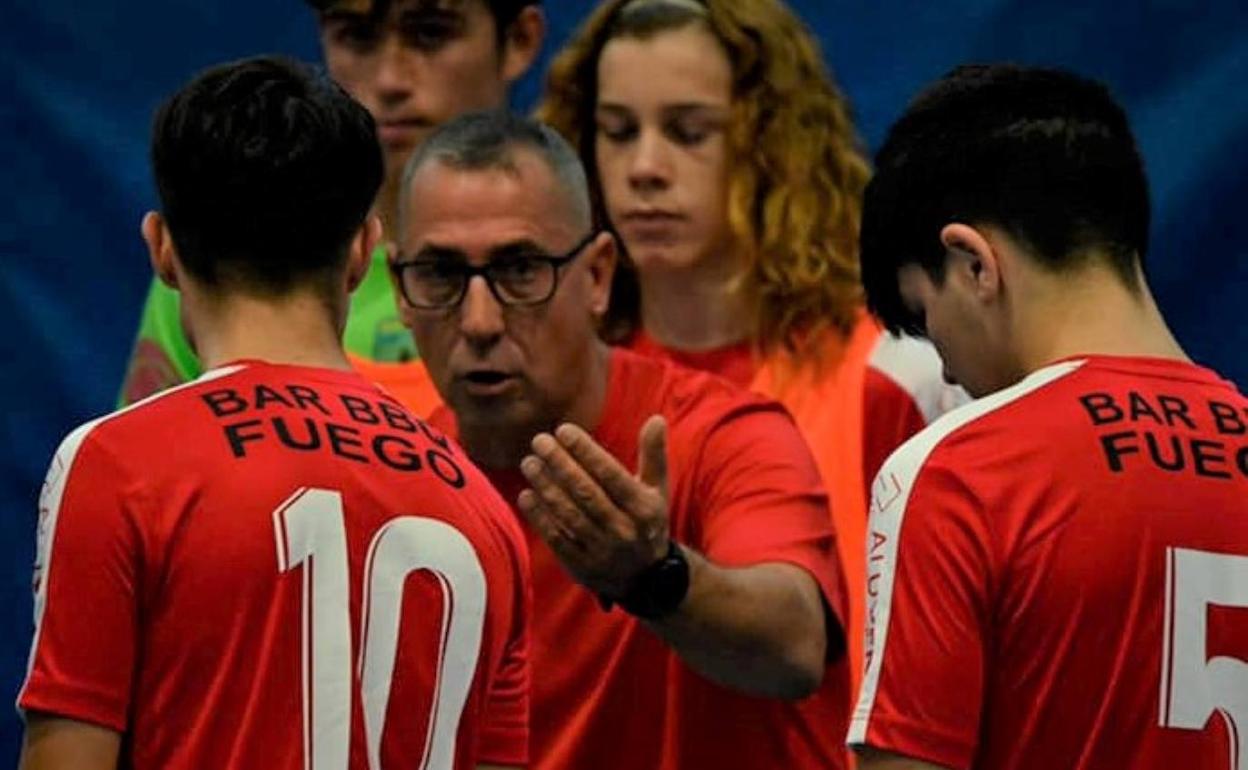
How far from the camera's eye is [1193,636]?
3109 mm

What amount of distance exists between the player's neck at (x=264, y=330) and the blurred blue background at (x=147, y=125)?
2.42 m

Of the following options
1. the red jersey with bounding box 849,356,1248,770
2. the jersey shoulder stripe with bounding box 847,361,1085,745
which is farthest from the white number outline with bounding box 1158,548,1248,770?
the jersey shoulder stripe with bounding box 847,361,1085,745

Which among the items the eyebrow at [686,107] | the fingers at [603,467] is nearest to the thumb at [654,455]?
the fingers at [603,467]

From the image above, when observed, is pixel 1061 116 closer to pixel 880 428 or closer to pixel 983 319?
pixel 983 319

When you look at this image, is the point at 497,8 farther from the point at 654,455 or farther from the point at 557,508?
the point at 557,508

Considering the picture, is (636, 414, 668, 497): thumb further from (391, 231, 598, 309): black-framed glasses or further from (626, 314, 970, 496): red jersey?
(626, 314, 970, 496): red jersey

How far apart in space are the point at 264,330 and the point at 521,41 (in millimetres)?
2225

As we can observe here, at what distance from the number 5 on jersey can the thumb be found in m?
0.42

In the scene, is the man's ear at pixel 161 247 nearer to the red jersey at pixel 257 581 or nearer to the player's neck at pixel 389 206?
the red jersey at pixel 257 581

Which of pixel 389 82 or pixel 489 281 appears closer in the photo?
pixel 489 281

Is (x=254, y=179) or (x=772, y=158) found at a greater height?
(x=772, y=158)

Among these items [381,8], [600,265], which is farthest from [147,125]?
[600,265]

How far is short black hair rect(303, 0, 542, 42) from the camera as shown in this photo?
5.10m

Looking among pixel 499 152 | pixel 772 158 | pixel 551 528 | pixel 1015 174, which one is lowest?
pixel 551 528
